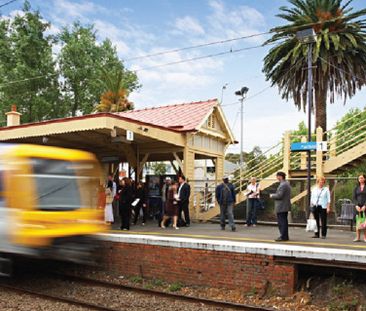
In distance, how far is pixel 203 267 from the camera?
380 inches

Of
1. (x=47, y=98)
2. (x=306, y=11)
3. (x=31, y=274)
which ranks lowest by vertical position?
(x=31, y=274)

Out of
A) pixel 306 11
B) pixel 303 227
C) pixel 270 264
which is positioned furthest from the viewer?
pixel 306 11

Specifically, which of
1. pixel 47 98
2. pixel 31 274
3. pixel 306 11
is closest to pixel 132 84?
pixel 47 98

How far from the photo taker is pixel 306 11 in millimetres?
25703

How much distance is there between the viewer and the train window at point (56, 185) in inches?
348

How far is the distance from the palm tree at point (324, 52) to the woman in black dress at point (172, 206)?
11870 millimetres

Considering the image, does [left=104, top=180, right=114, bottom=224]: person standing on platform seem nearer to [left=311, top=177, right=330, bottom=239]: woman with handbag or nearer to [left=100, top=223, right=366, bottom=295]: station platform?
[left=100, top=223, right=366, bottom=295]: station platform

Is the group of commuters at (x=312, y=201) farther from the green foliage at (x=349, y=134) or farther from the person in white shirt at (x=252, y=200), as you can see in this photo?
the green foliage at (x=349, y=134)

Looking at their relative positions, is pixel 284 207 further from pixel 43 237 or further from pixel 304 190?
pixel 304 190

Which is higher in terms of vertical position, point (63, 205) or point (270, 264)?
point (63, 205)

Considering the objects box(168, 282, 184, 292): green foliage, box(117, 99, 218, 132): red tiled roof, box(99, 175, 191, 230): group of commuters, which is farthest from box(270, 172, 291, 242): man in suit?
box(117, 99, 218, 132): red tiled roof

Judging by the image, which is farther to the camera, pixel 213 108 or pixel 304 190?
pixel 213 108

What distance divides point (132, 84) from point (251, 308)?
38.5 m

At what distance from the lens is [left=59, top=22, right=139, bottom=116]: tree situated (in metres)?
39.4
